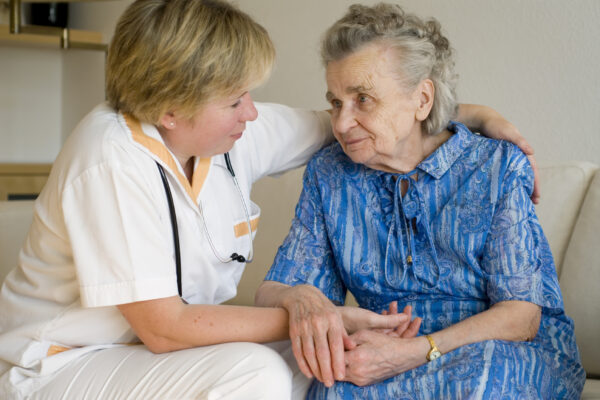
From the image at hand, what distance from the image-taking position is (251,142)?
1748 millimetres

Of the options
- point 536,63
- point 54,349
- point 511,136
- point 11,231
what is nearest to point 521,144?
point 511,136

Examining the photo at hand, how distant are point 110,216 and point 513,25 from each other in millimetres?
1458

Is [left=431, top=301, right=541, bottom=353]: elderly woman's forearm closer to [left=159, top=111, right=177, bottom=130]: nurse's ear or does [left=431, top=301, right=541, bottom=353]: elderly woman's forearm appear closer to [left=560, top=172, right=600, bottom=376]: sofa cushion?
[left=560, top=172, right=600, bottom=376]: sofa cushion

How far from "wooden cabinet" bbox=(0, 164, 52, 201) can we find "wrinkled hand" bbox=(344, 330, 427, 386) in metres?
2.23

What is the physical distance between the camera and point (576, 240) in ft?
5.85

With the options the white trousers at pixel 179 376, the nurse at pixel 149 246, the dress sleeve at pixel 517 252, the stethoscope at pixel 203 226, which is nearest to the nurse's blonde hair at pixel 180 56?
the nurse at pixel 149 246

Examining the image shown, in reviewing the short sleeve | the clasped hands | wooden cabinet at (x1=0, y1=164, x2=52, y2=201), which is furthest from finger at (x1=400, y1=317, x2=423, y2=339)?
wooden cabinet at (x1=0, y1=164, x2=52, y2=201)

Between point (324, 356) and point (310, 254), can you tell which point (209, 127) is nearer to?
point (310, 254)

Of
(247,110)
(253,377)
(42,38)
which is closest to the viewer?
(253,377)

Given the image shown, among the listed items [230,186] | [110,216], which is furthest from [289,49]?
[110,216]

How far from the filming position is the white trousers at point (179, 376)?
1.24m

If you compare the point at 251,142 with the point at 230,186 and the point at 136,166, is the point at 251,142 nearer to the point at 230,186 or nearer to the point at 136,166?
the point at 230,186

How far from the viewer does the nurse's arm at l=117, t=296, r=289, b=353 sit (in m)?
1.29

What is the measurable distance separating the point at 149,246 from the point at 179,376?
248 mm
